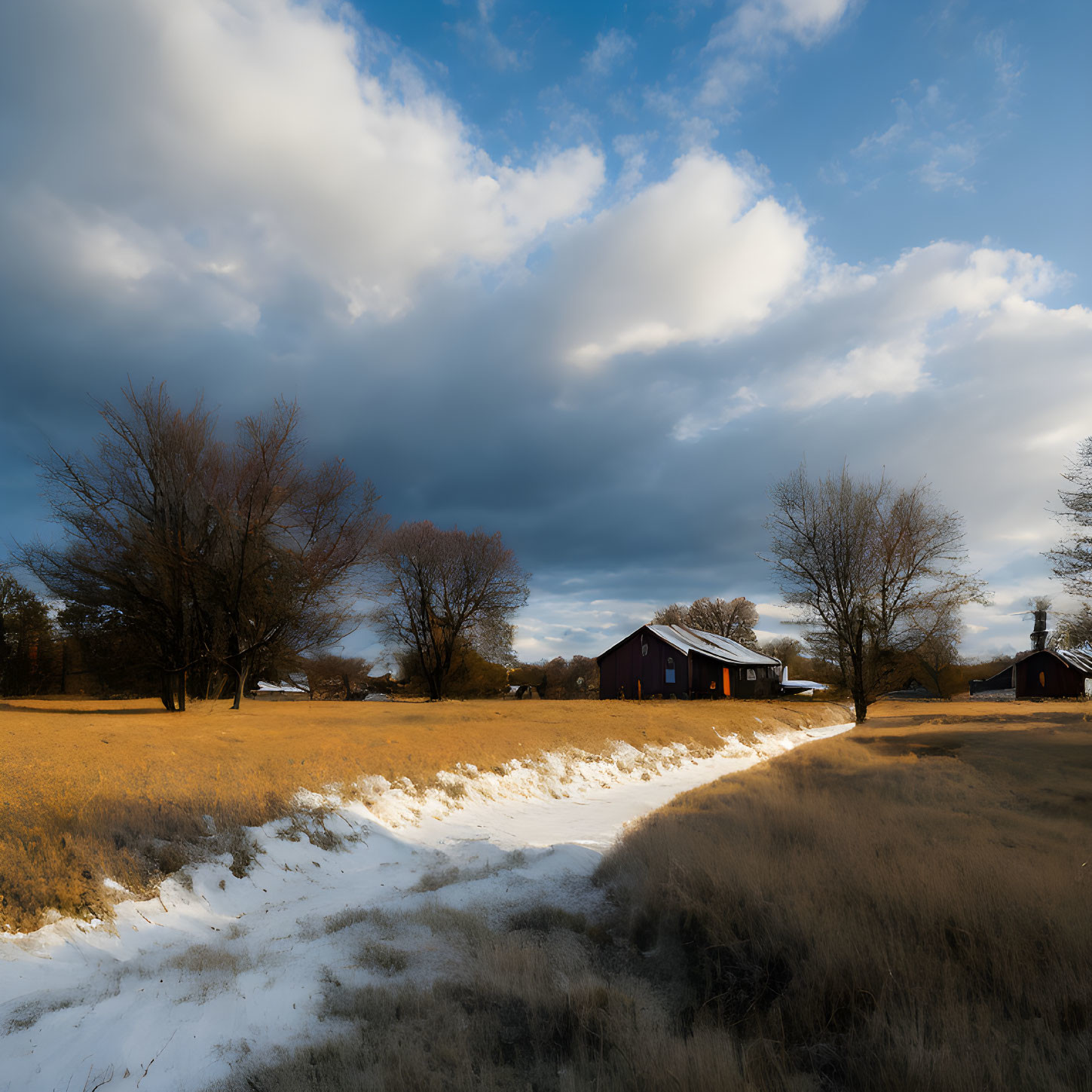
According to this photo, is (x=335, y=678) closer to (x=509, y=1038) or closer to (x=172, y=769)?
(x=172, y=769)

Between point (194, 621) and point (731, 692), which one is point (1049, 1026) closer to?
point (194, 621)

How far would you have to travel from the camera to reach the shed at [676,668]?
138ft

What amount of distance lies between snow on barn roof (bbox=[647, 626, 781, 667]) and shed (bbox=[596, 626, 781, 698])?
5 cm

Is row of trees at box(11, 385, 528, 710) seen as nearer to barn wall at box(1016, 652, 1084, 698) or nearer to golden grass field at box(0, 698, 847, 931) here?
golden grass field at box(0, 698, 847, 931)

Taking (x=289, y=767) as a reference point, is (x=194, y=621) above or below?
above

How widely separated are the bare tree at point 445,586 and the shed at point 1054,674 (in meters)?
43.8

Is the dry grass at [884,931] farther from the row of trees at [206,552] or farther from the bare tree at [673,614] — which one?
the bare tree at [673,614]

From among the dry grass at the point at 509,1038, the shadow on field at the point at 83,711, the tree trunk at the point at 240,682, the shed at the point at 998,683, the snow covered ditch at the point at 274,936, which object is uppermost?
the tree trunk at the point at 240,682

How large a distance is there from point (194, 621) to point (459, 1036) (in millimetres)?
21799

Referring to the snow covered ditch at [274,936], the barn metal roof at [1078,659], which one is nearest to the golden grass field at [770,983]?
the snow covered ditch at [274,936]

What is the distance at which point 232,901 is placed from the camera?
6.72m

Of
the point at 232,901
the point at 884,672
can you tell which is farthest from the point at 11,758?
the point at 884,672

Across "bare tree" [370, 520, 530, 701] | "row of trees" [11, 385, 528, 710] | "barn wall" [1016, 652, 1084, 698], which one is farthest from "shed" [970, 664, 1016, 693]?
"row of trees" [11, 385, 528, 710]

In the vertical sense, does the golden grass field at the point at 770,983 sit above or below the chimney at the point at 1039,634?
below
